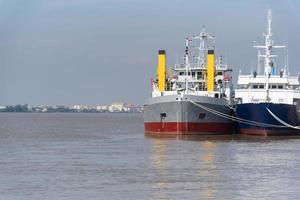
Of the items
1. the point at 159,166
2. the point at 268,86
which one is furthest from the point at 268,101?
the point at 159,166

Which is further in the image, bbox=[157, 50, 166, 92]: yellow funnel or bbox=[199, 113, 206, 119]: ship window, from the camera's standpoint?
bbox=[157, 50, 166, 92]: yellow funnel

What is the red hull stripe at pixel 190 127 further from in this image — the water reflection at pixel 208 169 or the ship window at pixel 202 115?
the water reflection at pixel 208 169

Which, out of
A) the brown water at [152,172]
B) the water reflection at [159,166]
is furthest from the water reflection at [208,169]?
the water reflection at [159,166]

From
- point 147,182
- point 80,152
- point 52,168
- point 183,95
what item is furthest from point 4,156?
point 183,95

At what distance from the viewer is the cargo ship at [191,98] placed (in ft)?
262

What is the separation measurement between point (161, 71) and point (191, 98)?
1046 centimetres

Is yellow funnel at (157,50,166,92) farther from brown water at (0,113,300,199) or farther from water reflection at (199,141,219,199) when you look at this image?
brown water at (0,113,300,199)

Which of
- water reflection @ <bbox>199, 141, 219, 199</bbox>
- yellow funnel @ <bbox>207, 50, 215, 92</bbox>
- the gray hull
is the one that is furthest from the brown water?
yellow funnel @ <bbox>207, 50, 215, 92</bbox>

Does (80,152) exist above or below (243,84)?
below

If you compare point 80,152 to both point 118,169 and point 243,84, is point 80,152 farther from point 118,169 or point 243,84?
point 243,84

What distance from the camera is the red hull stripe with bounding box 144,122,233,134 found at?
80062 mm

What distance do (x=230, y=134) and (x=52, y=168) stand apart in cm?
4430

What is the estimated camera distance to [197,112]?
79688 mm

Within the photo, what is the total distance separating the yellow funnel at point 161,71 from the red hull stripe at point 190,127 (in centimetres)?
524
